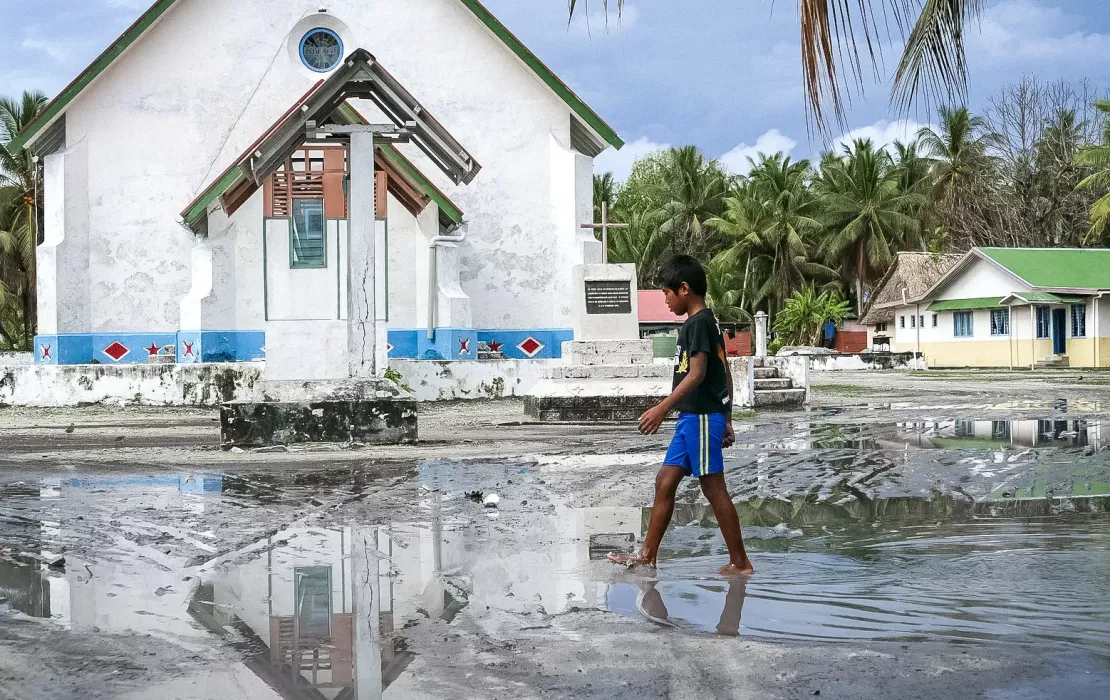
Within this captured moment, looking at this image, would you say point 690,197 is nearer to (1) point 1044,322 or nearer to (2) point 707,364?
(1) point 1044,322

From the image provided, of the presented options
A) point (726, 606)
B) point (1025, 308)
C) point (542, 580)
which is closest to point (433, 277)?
point (542, 580)

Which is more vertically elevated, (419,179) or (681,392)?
(419,179)

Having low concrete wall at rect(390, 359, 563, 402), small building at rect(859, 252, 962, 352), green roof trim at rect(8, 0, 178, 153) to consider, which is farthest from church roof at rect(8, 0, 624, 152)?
small building at rect(859, 252, 962, 352)

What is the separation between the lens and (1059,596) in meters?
4.60

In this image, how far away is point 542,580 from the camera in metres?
5.26

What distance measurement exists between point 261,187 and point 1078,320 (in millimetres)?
35751

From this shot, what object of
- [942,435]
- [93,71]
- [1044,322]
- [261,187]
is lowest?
[942,435]

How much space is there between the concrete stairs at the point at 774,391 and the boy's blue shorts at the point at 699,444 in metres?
15.2

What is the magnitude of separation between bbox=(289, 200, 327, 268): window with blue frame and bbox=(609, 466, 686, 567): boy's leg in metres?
11.8

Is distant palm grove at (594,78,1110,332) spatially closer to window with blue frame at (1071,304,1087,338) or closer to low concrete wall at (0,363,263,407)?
window with blue frame at (1071,304,1087,338)

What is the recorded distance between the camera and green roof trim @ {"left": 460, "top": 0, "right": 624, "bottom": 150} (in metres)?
24.7

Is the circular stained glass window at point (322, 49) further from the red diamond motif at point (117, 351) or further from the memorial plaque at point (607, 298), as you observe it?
the memorial plaque at point (607, 298)

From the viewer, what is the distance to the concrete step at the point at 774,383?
832 inches

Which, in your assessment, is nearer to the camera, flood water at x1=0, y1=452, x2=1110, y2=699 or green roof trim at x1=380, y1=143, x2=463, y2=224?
flood water at x1=0, y1=452, x2=1110, y2=699
